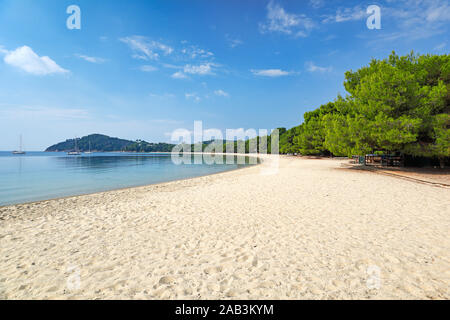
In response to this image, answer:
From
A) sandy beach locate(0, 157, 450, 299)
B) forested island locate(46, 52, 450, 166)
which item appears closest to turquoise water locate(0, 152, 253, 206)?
sandy beach locate(0, 157, 450, 299)

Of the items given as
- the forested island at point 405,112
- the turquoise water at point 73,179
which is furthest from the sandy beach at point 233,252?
the forested island at point 405,112

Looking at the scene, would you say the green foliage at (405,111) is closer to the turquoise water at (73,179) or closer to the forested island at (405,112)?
the forested island at (405,112)

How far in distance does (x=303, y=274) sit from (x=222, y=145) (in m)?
173

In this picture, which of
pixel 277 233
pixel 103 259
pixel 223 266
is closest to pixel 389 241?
pixel 277 233

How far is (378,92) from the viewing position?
17.2m

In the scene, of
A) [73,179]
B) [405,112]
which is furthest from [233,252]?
[73,179]

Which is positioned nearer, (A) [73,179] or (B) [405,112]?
(B) [405,112]

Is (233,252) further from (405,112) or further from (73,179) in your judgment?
(73,179)

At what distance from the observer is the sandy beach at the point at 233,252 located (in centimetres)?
309

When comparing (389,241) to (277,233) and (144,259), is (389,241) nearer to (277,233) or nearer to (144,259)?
(277,233)

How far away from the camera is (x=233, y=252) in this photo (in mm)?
4270

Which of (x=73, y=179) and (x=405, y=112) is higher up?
(x=405, y=112)

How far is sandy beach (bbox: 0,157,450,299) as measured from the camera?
3.09 m

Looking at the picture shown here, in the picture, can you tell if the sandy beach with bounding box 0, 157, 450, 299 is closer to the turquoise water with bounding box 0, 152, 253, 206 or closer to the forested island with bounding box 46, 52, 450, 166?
the turquoise water with bounding box 0, 152, 253, 206
